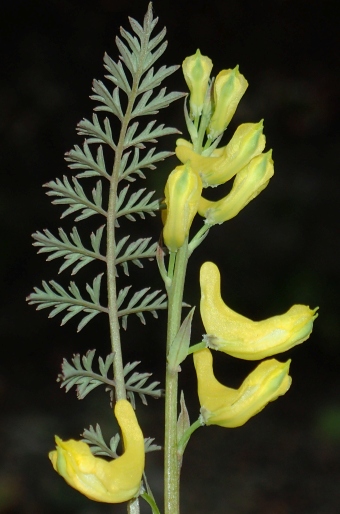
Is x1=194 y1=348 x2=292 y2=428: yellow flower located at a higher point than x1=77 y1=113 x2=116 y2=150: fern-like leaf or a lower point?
lower

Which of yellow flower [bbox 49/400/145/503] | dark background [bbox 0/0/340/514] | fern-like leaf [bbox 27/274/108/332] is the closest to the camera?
yellow flower [bbox 49/400/145/503]

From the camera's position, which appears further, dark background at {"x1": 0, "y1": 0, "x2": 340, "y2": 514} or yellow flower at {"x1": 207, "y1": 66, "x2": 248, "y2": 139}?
dark background at {"x1": 0, "y1": 0, "x2": 340, "y2": 514}

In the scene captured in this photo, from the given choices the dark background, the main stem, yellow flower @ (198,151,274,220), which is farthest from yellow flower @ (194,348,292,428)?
the dark background

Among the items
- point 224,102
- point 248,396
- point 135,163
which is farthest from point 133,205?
point 248,396

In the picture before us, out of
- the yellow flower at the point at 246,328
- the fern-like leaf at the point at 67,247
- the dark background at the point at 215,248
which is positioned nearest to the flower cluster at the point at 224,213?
the yellow flower at the point at 246,328

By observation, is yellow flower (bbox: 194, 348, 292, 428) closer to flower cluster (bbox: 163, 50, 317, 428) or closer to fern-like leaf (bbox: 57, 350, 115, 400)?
flower cluster (bbox: 163, 50, 317, 428)

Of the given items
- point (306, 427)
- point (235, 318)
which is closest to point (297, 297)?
point (306, 427)

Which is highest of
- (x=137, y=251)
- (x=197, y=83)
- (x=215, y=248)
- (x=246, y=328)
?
(x=197, y=83)

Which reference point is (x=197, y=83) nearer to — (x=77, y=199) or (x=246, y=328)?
(x=77, y=199)
